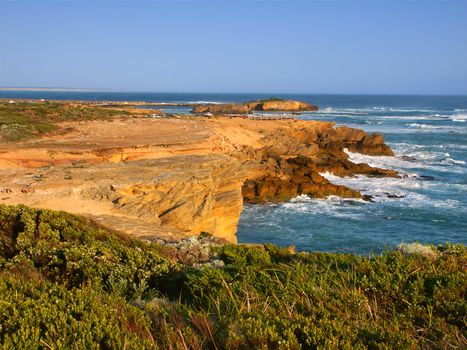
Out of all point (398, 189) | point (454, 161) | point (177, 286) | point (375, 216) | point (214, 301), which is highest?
point (214, 301)

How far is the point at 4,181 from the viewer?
46.4ft

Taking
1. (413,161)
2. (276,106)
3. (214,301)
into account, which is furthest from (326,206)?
(276,106)

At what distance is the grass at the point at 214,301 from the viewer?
11.5ft

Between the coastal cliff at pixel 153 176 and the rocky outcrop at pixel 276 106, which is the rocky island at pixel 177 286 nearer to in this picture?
the coastal cliff at pixel 153 176

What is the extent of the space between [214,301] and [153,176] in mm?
11262

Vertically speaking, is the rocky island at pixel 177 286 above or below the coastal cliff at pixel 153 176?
above

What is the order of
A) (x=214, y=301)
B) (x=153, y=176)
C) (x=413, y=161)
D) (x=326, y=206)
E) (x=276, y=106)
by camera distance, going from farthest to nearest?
(x=276, y=106) < (x=413, y=161) < (x=326, y=206) < (x=153, y=176) < (x=214, y=301)

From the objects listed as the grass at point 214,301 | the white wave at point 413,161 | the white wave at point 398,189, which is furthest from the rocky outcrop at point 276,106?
the grass at point 214,301

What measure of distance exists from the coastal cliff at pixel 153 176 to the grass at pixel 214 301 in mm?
4660

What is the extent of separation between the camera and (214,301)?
14.9ft

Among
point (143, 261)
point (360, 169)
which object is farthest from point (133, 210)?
point (360, 169)

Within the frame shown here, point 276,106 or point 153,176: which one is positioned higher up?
point 276,106

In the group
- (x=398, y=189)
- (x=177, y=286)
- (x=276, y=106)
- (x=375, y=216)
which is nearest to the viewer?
(x=177, y=286)

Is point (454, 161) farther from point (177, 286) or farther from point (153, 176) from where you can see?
point (177, 286)
